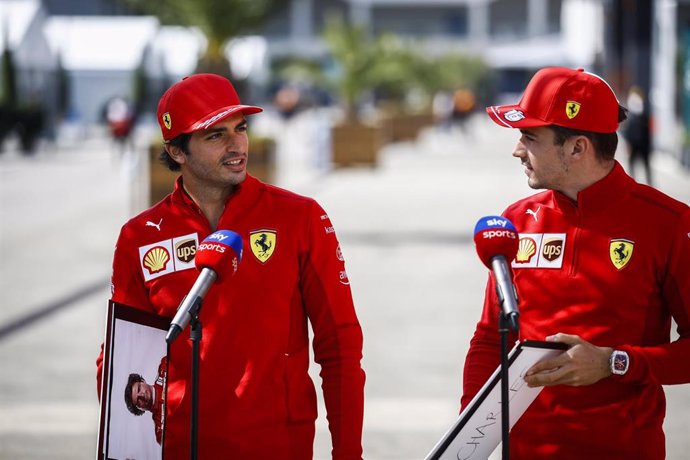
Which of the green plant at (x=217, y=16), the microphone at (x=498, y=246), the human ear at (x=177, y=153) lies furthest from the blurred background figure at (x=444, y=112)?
the microphone at (x=498, y=246)

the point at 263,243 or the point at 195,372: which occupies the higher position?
the point at 263,243

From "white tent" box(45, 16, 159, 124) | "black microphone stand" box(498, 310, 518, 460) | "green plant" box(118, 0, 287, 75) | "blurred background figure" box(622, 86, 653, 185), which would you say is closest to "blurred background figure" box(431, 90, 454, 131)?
"white tent" box(45, 16, 159, 124)

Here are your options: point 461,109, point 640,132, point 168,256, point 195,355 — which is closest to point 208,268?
point 195,355

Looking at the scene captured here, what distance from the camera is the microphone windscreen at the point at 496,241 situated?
2.87 metres

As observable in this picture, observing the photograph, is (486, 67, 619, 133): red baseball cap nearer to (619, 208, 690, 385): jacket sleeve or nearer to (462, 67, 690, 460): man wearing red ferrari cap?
(462, 67, 690, 460): man wearing red ferrari cap

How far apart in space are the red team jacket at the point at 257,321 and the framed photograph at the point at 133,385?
0.10m

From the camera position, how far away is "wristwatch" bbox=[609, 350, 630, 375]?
3141 millimetres

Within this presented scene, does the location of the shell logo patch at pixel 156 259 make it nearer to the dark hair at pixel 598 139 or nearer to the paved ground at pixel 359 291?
the dark hair at pixel 598 139

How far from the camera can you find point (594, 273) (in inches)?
131

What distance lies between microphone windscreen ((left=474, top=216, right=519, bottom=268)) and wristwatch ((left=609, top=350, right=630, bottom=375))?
45cm

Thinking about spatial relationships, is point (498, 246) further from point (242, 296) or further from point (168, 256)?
point (168, 256)

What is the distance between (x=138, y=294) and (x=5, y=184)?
76.8 ft

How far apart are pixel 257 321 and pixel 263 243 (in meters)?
0.20

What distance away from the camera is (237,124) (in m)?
3.46
